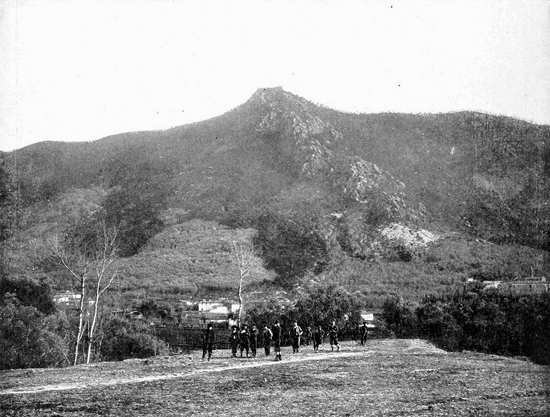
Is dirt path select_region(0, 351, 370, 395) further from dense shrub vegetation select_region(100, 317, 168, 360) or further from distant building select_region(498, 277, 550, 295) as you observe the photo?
distant building select_region(498, 277, 550, 295)

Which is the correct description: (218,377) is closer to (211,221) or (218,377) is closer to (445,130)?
(211,221)

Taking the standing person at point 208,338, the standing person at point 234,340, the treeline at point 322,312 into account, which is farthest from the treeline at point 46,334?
the standing person at point 234,340

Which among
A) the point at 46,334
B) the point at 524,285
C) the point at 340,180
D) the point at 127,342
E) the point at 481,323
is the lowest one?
the point at 127,342

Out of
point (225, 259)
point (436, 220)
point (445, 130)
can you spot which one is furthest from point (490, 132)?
point (225, 259)

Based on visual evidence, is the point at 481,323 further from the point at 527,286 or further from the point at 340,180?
the point at 340,180

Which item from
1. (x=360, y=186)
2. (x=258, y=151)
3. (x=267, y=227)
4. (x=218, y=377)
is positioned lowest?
(x=218, y=377)

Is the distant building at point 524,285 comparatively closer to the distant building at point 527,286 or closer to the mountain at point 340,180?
the distant building at point 527,286

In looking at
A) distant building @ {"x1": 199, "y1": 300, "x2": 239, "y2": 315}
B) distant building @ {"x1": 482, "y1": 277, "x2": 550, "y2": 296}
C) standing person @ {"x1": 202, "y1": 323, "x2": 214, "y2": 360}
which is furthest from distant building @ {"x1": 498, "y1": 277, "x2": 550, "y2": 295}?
standing person @ {"x1": 202, "y1": 323, "x2": 214, "y2": 360}

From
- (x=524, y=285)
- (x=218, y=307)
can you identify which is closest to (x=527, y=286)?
(x=524, y=285)
